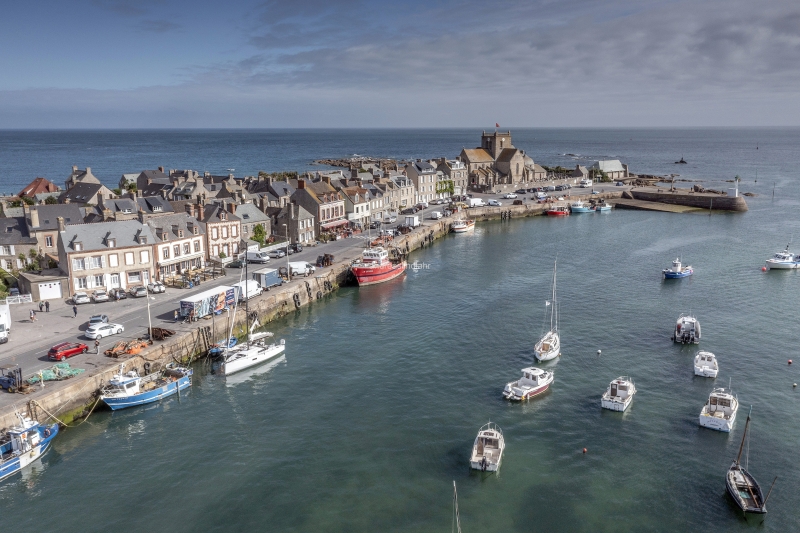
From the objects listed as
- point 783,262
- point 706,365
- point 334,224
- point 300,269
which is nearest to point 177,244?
point 300,269

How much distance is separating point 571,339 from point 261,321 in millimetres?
27221

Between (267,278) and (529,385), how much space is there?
29.8m

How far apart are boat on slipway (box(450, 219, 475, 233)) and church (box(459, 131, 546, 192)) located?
122 ft

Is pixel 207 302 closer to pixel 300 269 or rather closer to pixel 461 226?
pixel 300 269

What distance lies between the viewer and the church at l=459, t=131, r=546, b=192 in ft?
470

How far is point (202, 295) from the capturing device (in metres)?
50.8

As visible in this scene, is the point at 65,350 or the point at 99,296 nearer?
the point at 65,350

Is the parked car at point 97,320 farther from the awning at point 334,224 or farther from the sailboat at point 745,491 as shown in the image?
the sailboat at point 745,491

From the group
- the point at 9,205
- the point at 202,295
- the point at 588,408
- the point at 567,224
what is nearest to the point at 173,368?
the point at 202,295

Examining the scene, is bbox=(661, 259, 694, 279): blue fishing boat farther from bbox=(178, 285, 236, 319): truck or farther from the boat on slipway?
bbox=(178, 285, 236, 319): truck

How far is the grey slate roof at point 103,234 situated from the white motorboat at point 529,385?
3770 centimetres

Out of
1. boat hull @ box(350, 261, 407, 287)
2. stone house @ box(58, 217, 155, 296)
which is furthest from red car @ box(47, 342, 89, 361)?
boat hull @ box(350, 261, 407, 287)

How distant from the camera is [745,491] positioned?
29.0 meters

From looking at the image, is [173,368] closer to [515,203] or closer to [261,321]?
[261,321]
